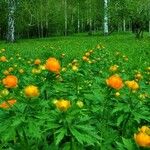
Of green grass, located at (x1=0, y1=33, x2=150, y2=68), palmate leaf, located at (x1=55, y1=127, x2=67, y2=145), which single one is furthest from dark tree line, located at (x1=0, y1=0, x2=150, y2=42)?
palmate leaf, located at (x1=55, y1=127, x2=67, y2=145)

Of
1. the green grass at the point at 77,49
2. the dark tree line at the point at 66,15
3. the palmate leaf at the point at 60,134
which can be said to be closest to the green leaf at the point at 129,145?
the palmate leaf at the point at 60,134

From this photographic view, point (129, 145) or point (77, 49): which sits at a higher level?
point (129, 145)

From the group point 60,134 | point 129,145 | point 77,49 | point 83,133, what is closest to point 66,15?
point 77,49

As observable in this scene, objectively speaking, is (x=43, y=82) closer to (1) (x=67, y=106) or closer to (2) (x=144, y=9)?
(1) (x=67, y=106)

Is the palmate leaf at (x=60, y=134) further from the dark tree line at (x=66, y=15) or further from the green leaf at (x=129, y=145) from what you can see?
the dark tree line at (x=66, y=15)

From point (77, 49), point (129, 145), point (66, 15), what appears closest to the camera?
point (129, 145)

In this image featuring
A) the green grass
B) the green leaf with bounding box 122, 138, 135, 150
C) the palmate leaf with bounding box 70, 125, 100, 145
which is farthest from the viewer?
the green grass

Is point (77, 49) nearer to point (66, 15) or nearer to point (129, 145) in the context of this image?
point (129, 145)

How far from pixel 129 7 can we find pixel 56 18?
23698mm

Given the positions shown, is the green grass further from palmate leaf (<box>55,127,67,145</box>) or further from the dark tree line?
the dark tree line

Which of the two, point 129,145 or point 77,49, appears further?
point 77,49

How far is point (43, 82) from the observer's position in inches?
209

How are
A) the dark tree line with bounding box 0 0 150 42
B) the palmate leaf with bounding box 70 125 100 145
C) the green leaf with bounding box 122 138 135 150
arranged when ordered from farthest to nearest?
the dark tree line with bounding box 0 0 150 42 → the palmate leaf with bounding box 70 125 100 145 → the green leaf with bounding box 122 138 135 150

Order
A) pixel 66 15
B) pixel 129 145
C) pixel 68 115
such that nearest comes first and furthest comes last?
1. pixel 129 145
2. pixel 68 115
3. pixel 66 15
